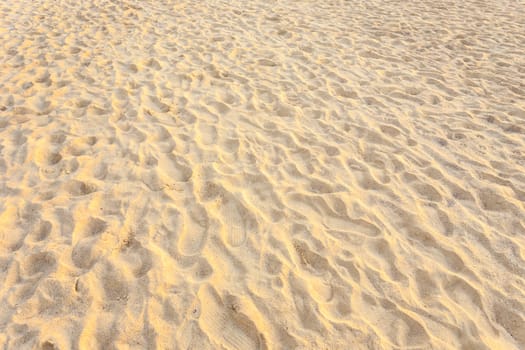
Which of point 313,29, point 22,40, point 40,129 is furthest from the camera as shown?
point 313,29

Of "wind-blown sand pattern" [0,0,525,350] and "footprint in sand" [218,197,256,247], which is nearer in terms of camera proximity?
"wind-blown sand pattern" [0,0,525,350]

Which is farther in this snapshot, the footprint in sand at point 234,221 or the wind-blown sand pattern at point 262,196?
the footprint in sand at point 234,221

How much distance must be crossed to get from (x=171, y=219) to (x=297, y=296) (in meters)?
1.07

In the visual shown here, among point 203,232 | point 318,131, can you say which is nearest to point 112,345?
point 203,232

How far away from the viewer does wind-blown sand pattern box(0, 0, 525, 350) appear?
2.21m

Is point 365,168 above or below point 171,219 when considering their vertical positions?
above

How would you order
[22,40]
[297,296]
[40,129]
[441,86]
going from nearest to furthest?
1. [297,296]
2. [40,129]
3. [441,86]
4. [22,40]

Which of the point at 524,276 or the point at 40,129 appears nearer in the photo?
the point at 524,276

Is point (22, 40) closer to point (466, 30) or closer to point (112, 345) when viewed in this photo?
point (112, 345)

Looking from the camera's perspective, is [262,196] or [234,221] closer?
[234,221]

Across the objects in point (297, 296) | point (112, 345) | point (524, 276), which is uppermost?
point (524, 276)

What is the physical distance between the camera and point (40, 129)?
380 centimetres

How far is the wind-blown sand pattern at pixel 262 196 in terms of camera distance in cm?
221

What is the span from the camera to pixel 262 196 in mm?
3020
